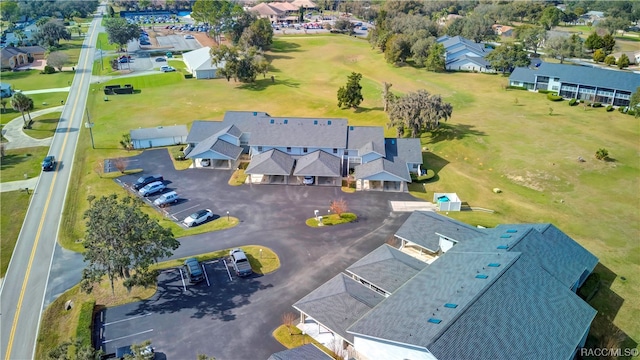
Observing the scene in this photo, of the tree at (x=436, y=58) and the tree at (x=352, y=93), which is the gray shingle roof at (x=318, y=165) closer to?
the tree at (x=352, y=93)

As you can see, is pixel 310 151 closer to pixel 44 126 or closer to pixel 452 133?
pixel 452 133

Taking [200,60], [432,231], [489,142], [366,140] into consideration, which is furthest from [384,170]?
[200,60]

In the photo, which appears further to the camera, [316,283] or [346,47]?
[346,47]

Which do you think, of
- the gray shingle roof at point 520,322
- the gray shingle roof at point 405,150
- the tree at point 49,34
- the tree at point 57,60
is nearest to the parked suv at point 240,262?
Result: the gray shingle roof at point 520,322

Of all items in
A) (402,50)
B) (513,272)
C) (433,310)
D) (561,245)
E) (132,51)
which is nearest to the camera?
(433,310)

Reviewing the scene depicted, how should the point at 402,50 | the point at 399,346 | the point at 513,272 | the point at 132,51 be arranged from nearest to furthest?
the point at 399,346
the point at 513,272
the point at 402,50
the point at 132,51

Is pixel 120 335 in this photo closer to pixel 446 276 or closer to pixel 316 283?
pixel 316 283

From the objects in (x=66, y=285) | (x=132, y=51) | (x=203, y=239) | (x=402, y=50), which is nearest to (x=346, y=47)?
(x=402, y=50)
